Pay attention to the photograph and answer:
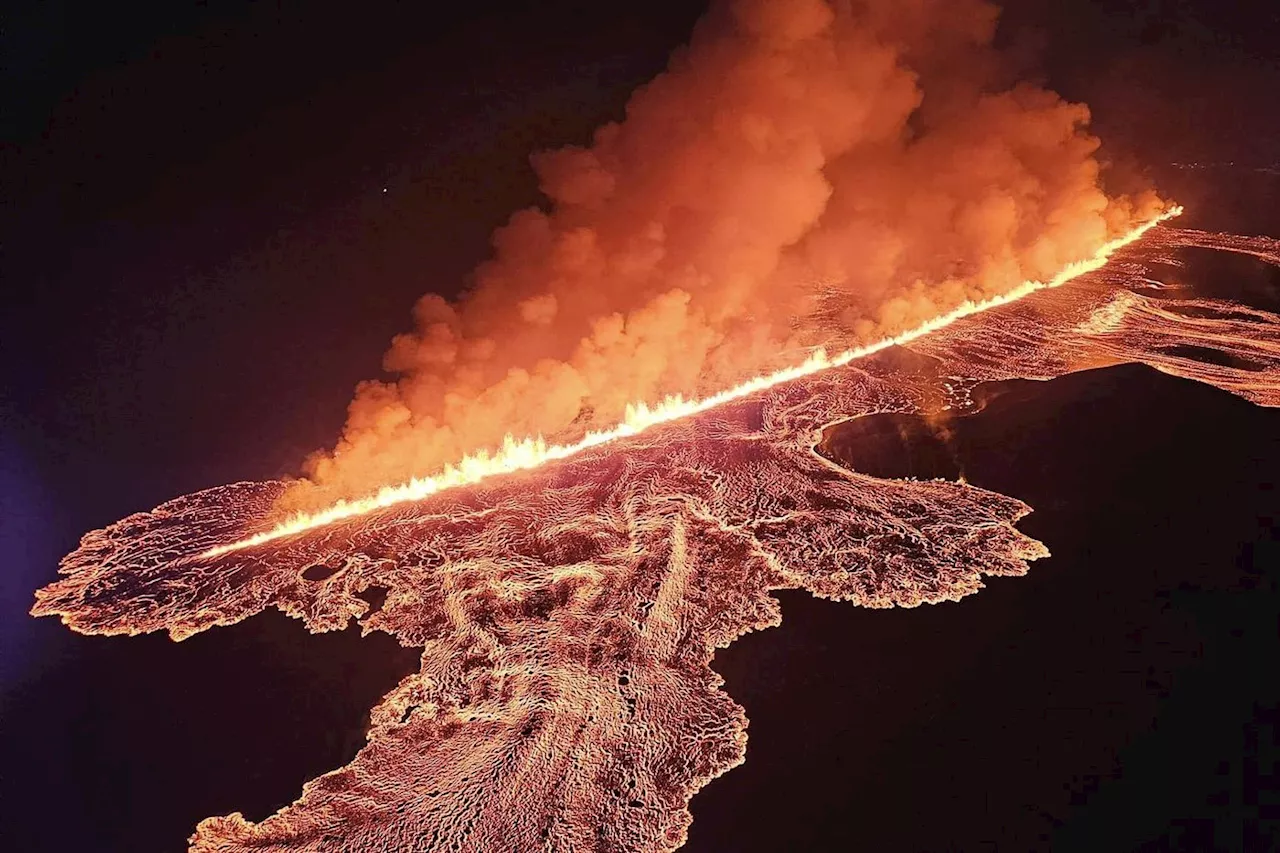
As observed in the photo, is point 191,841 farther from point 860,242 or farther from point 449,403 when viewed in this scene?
point 860,242

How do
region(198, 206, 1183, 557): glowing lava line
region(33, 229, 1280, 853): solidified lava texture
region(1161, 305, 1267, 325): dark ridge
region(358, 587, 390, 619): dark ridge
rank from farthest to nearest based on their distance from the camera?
region(1161, 305, 1267, 325): dark ridge → region(198, 206, 1183, 557): glowing lava line → region(358, 587, 390, 619): dark ridge → region(33, 229, 1280, 853): solidified lava texture

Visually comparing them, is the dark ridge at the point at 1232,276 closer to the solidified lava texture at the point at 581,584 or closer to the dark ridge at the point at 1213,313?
the dark ridge at the point at 1213,313

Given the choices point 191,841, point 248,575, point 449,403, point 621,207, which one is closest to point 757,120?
point 621,207

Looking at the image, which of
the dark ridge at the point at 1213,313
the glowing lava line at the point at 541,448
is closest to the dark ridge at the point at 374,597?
the glowing lava line at the point at 541,448

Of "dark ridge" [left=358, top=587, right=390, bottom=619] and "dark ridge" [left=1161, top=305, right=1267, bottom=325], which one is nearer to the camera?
"dark ridge" [left=358, top=587, right=390, bottom=619]

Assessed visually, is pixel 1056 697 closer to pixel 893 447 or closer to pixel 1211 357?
pixel 893 447

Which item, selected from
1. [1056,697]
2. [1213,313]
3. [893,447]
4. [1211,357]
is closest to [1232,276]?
Answer: [1213,313]

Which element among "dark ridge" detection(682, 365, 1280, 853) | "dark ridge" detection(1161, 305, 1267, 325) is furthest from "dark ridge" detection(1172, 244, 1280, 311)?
"dark ridge" detection(682, 365, 1280, 853)

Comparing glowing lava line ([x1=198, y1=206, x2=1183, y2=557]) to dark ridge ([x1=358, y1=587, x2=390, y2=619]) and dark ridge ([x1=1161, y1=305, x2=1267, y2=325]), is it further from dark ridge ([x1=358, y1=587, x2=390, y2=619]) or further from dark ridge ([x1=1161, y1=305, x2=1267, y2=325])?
dark ridge ([x1=1161, y1=305, x2=1267, y2=325])
